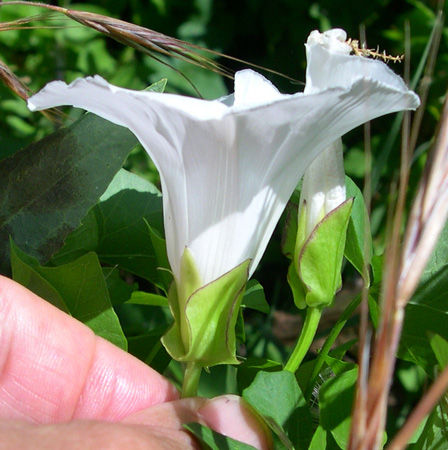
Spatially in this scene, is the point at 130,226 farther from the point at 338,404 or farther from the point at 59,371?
the point at 338,404

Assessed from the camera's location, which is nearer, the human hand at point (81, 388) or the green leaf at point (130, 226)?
the human hand at point (81, 388)

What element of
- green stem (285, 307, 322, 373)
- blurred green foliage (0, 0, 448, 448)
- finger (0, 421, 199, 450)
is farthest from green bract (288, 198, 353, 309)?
blurred green foliage (0, 0, 448, 448)

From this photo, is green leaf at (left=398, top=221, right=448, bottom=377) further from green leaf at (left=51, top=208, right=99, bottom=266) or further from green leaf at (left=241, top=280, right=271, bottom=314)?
green leaf at (left=51, top=208, right=99, bottom=266)

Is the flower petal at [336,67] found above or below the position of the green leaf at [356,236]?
above

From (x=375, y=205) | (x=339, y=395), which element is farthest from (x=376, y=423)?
(x=375, y=205)

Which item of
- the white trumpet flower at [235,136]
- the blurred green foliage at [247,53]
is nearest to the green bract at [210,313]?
the white trumpet flower at [235,136]

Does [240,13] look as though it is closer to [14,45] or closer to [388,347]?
[14,45]

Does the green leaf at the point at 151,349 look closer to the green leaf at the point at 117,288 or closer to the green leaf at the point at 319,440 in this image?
the green leaf at the point at 117,288
